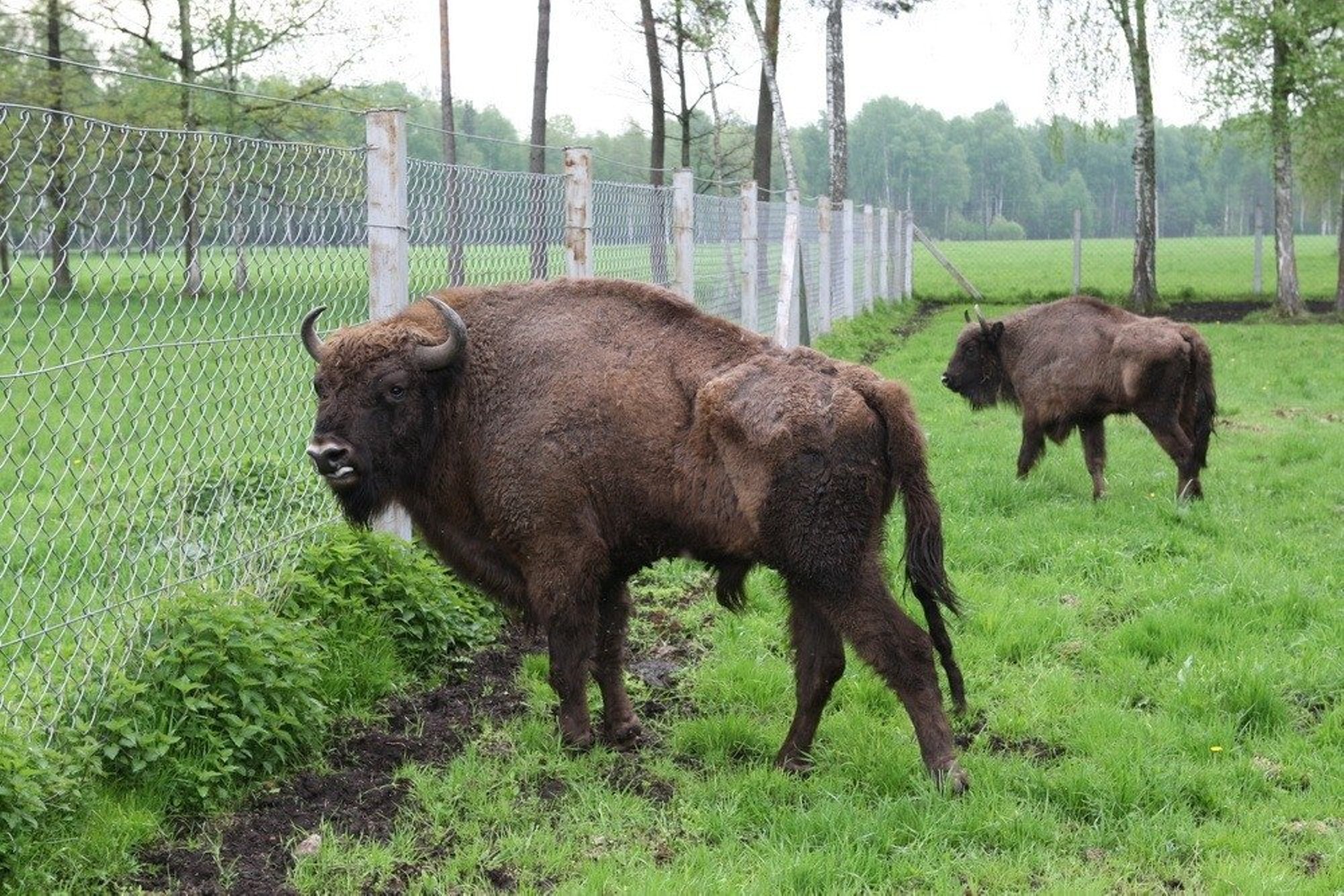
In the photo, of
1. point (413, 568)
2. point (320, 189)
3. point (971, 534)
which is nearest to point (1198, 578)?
point (971, 534)

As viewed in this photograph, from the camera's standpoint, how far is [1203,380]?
901cm

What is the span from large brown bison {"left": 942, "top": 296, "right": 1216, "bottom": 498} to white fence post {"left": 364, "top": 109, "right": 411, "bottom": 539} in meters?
5.42

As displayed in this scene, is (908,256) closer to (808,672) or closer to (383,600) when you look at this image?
(383,600)

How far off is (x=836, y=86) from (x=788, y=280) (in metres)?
13.0

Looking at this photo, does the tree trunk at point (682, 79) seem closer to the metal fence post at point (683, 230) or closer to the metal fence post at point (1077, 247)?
the metal fence post at point (1077, 247)

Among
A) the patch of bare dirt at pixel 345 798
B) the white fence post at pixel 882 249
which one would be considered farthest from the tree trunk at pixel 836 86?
the patch of bare dirt at pixel 345 798

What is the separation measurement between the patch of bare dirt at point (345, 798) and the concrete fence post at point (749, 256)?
21.6ft

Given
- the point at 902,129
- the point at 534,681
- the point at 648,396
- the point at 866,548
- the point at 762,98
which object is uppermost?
the point at 902,129

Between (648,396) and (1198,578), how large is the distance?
3.61 metres

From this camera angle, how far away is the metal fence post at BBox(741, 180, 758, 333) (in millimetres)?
12016

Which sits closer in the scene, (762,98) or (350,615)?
(350,615)

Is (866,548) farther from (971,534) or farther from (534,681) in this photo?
(971,534)

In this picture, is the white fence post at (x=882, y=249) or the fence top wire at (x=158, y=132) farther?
the white fence post at (x=882, y=249)

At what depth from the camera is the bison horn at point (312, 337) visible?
197 inches
